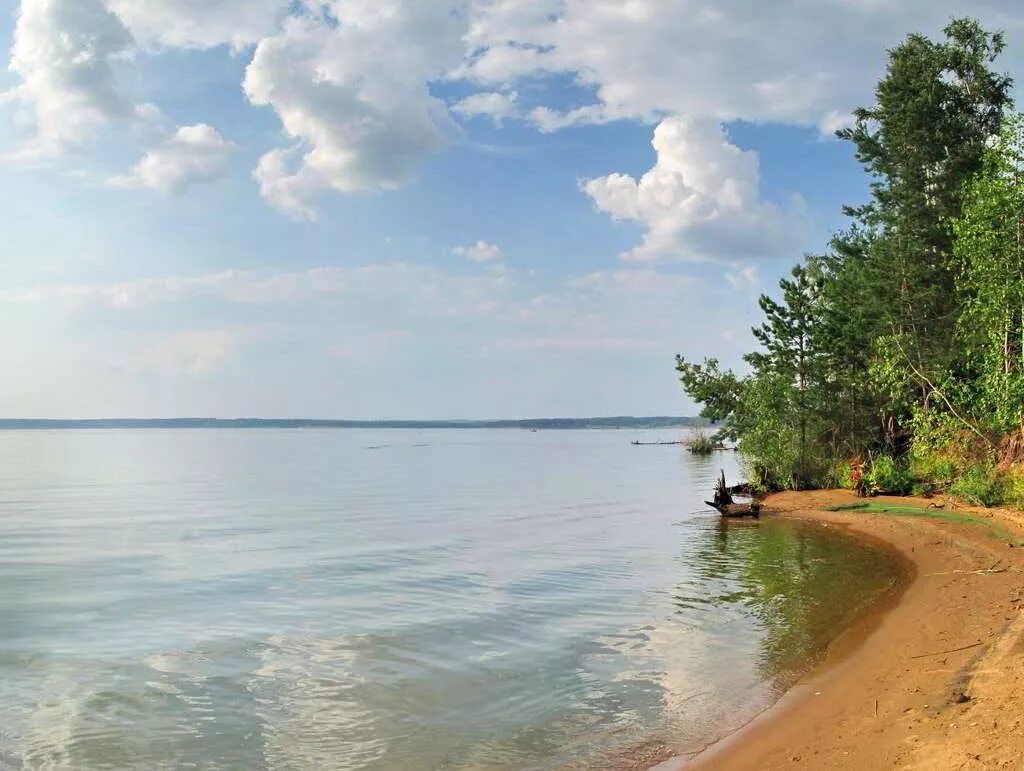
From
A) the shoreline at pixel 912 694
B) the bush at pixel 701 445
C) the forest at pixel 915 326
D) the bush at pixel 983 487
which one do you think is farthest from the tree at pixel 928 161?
the bush at pixel 701 445

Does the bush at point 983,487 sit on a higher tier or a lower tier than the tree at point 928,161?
lower

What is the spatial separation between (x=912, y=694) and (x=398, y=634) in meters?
10.6

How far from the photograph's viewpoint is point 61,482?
6606 cm

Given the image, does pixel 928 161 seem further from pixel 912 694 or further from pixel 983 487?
pixel 912 694

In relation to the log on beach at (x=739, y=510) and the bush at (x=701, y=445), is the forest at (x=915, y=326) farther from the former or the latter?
the bush at (x=701, y=445)

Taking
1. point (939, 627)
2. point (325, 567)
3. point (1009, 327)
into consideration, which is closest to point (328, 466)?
→ point (325, 567)

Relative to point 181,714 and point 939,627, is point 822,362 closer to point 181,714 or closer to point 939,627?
point 939,627

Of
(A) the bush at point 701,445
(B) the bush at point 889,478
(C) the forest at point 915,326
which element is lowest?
(A) the bush at point 701,445

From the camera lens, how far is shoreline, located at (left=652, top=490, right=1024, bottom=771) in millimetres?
8656

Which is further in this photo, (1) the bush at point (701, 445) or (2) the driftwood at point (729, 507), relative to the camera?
(1) the bush at point (701, 445)

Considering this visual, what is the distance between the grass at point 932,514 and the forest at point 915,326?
4.92ft

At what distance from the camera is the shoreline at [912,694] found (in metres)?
8.66

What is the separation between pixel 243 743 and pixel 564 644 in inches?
287

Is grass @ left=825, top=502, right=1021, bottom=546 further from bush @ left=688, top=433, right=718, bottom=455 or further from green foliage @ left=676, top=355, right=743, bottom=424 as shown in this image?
bush @ left=688, top=433, right=718, bottom=455
